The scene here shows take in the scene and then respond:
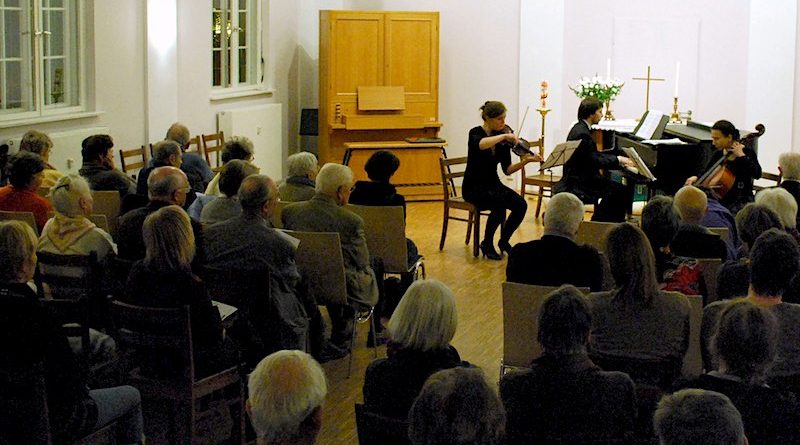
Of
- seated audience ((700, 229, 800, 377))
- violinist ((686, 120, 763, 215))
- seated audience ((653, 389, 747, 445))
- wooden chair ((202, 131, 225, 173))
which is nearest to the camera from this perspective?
seated audience ((653, 389, 747, 445))

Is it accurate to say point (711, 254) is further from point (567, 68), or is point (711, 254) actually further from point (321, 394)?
point (567, 68)

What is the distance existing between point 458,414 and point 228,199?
152 inches

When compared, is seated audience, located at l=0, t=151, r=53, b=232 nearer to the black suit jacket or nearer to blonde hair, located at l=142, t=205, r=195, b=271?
blonde hair, located at l=142, t=205, r=195, b=271

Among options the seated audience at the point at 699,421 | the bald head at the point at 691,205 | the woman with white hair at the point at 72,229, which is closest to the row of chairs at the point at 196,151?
the woman with white hair at the point at 72,229

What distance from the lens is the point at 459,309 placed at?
795cm

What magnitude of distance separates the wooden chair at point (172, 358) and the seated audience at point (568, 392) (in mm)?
1523

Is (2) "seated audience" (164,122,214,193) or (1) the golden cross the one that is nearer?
(2) "seated audience" (164,122,214,193)

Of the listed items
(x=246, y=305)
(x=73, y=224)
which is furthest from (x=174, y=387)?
(x=73, y=224)

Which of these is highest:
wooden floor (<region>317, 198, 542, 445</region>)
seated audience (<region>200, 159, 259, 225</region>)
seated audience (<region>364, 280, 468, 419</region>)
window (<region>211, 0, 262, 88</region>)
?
window (<region>211, 0, 262, 88</region>)

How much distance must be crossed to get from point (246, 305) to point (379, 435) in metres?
2.19

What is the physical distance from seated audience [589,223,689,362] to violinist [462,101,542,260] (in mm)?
5121

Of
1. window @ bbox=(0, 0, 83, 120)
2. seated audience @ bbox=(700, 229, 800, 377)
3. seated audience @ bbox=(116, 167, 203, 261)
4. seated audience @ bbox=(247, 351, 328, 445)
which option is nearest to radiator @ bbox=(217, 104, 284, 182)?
window @ bbox=(0, 0, 83, 120)

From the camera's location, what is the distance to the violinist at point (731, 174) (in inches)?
328

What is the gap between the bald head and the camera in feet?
19.6
